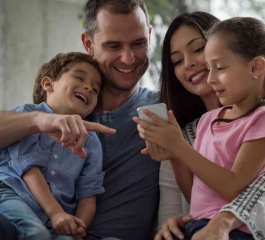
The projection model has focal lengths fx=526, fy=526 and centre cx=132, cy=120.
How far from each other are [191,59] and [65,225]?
0.72 meters

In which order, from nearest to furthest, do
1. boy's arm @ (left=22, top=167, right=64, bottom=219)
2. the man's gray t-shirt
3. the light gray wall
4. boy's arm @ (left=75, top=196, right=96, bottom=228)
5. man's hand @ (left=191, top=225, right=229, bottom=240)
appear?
man's hand @ (left=191, top=225, right=229, bottom=240) < boy's arm @ (left=22, top=167, right=64, bottom=219) < boy's arm @ (left=75, top=196, right=96, bottom=228) < the man's gray t-shirt < the light gray wall

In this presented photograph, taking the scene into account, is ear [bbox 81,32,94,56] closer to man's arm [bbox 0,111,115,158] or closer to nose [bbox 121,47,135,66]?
nose [bbox 121,47,135,66]

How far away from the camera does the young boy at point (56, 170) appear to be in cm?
155

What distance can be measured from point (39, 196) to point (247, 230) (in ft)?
2.04

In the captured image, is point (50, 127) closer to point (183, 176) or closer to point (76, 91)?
point (76, 91)

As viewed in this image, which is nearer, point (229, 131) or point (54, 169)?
point (229, 131)

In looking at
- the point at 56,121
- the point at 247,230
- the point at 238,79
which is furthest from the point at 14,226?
the point at 238,79

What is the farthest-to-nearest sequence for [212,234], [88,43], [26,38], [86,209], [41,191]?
[26,38], [88,43], [86,209], [41,191], [212,234]

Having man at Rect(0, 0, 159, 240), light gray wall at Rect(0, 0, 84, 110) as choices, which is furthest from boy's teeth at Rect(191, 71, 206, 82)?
light gray wall at Rect(0, 0, 84, 110)

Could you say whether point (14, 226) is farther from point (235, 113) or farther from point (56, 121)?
point (235, 113)

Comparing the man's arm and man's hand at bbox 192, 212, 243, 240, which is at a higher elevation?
the man's arm

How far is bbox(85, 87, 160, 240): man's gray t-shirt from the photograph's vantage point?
179cm

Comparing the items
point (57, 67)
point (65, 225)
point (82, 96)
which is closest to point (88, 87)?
point (82, 96)

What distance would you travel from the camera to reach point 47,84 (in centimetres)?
189
